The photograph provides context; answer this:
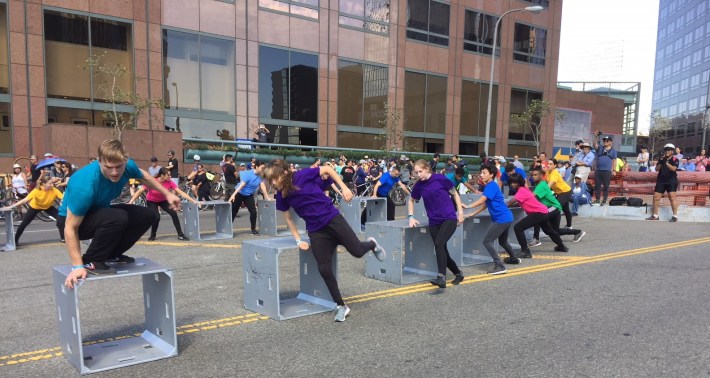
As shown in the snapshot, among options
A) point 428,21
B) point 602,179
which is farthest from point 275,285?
point 428,21

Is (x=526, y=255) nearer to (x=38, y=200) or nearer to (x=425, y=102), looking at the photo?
(x=38, y=200)

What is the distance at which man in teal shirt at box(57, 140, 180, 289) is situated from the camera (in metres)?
3.77

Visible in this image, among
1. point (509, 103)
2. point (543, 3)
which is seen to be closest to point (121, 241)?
point (509, 103)

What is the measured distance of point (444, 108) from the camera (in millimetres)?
31969

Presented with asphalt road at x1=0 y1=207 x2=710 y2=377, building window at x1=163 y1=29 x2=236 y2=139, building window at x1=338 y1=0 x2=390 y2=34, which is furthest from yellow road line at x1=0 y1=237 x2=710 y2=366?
building window at x1=338 y1=0 x2=390 y2=34

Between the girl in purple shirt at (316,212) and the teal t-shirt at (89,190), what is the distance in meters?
1.59

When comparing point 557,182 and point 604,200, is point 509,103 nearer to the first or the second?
point 604,200

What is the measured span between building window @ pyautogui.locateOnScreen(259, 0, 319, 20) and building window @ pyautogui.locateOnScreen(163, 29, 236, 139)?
9.78 feet

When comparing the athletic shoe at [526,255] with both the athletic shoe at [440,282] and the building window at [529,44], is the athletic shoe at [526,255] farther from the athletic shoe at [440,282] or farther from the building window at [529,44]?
the building window at [529,44]

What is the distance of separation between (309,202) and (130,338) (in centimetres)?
221

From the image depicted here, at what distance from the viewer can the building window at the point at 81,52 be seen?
2003cm

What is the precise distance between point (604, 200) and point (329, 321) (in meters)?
13.2

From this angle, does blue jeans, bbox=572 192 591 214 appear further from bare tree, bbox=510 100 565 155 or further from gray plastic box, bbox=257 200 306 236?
bare tree, bbox=510 100 565 155

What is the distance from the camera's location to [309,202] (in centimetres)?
521
